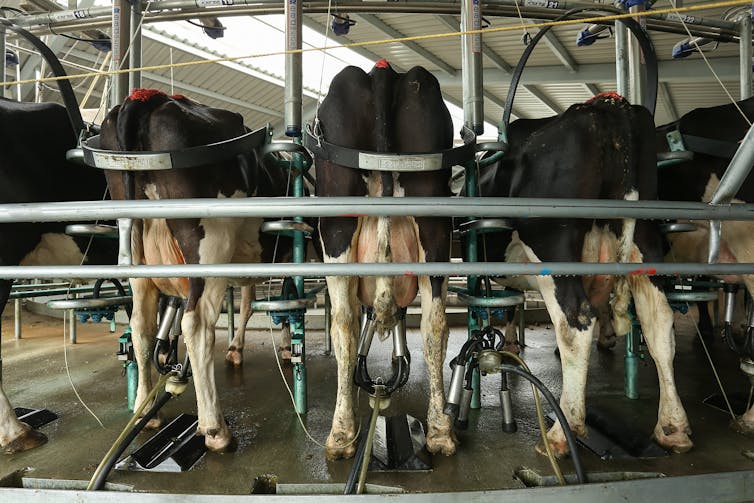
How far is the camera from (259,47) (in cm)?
1205

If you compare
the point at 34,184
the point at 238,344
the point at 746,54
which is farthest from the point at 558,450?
the point at 746,54

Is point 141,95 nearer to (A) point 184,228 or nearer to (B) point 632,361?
(A) point 184,228

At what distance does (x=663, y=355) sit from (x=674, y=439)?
1.54ft

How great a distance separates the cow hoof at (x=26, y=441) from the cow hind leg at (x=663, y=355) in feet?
12.2

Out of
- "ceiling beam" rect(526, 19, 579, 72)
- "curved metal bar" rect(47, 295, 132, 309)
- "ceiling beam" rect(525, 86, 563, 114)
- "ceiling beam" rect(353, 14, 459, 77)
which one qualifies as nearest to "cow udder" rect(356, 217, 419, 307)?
"curved metal bar" rect(47, 295, 132, 309)

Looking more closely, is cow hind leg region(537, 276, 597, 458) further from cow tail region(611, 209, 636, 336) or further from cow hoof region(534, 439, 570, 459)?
cow tail region(611, 209, 636, 336)

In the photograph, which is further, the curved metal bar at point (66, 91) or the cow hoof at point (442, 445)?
the curved metal bar at point (66, 91)

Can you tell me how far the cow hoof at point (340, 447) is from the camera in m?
2.37

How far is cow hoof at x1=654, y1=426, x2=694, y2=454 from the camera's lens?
2.42 m

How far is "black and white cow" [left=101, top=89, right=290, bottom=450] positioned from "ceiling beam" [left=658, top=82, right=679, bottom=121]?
13021mm

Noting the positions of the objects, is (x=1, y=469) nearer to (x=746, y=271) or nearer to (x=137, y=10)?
(x=137, y=10)

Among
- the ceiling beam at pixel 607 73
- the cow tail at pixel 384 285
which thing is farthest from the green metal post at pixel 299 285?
the ceiling beam at pixel 607 73

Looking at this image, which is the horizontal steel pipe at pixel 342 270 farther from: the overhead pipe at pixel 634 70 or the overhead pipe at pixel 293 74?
the overhead pipe at pixel 634 70

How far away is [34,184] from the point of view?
288cm
